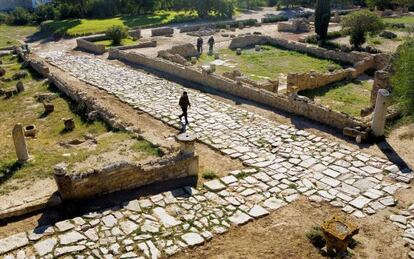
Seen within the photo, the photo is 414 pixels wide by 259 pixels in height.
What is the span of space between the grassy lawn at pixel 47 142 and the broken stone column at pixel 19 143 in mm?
245

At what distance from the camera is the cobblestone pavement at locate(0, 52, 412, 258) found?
9039 millimetres

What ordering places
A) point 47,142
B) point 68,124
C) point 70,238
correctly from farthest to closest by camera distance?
point 68,124 → point 47,142 → point 70,238

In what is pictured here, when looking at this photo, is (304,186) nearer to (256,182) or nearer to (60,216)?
(256,182)

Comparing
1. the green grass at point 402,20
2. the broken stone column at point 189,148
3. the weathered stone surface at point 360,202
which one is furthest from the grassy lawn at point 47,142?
the green grass at point 402,20

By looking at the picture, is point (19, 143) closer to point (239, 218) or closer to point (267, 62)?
point (239, 218)

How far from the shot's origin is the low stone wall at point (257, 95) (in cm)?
1564

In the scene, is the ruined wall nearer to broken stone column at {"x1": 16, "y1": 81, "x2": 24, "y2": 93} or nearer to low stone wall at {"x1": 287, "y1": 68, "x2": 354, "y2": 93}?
broken stone column at {"x1": 16, "y1": 81, "x2": 24, "y2": 93}

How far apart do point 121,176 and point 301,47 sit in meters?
23.2

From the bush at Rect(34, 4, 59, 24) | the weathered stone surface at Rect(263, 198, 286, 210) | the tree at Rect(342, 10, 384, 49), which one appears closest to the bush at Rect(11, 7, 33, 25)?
the bush at Rect(34, 4, 59, 24)

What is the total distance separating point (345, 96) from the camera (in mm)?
20703

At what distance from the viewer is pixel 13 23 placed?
5422 cm

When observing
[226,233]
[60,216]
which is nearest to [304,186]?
[226,233]

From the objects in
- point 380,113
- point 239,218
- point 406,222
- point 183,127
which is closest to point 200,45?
point 183,127

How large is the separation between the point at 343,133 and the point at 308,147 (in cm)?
183
